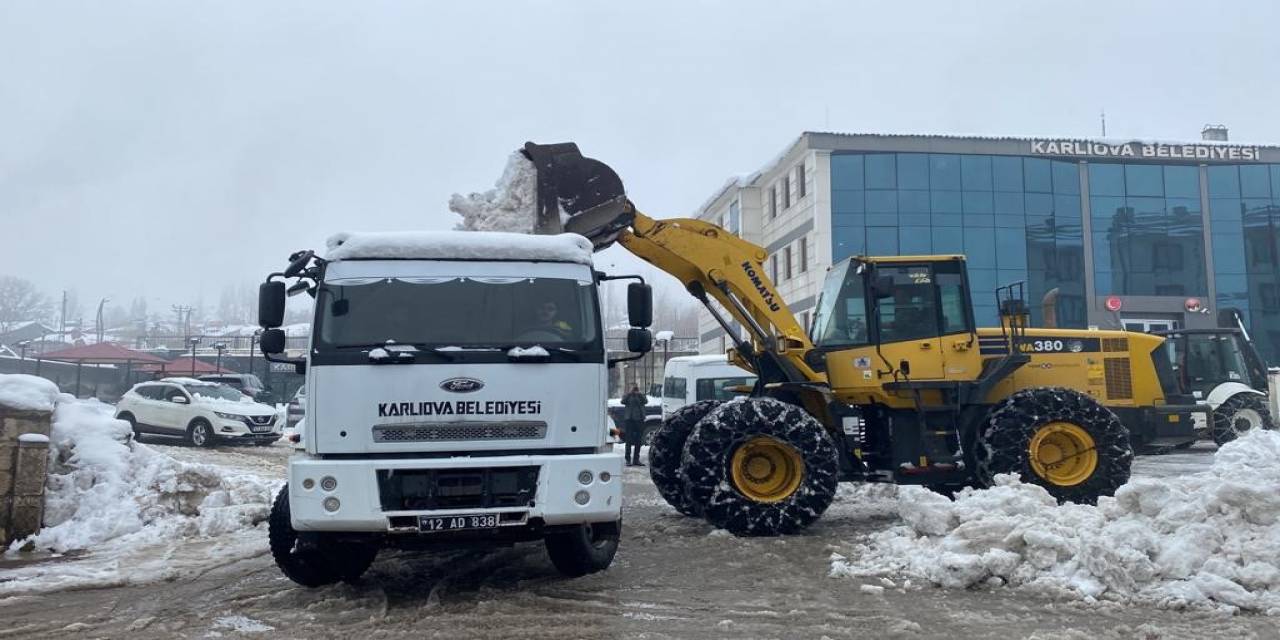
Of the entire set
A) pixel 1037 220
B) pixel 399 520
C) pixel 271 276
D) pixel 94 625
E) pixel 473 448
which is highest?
pixel 1037 220

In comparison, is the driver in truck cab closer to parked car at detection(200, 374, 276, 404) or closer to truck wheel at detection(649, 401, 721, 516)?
truck wheel at detection(649, 401, 721, 516)

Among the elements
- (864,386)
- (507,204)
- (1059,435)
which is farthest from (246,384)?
(1059,435)

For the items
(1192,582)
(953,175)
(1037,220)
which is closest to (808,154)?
(953,175)

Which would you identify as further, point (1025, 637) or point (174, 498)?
point (174, 498)

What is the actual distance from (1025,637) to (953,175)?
31105 millimetres

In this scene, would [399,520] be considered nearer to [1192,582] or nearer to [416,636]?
[416,636]

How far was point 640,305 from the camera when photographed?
689cm

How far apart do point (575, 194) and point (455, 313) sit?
3387 mm

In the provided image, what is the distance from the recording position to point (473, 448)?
19.9 ft

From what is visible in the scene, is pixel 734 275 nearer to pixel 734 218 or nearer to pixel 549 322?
pixel 549 322

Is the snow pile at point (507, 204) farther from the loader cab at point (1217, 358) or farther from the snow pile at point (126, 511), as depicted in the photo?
the loader cab at point (1217, 358)

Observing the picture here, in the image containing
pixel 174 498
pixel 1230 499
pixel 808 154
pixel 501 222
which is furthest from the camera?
pixel 808 154

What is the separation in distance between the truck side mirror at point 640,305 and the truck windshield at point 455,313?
44cm

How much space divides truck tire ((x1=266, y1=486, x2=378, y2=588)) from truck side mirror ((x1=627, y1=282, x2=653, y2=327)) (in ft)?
8.02
